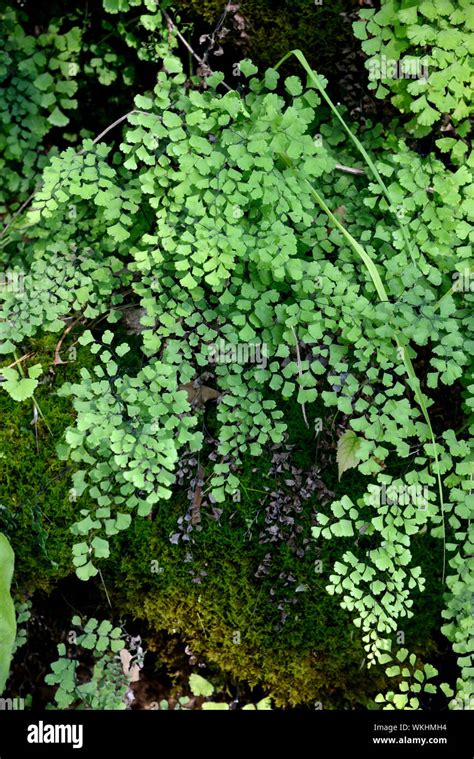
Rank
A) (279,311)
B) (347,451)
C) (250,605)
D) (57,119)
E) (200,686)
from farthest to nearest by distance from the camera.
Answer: (57,119), (200,686), (250,605), (347,451), (279,311)

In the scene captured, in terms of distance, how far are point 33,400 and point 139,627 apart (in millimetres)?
1053

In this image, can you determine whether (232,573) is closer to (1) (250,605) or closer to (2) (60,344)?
(1) (250,605)

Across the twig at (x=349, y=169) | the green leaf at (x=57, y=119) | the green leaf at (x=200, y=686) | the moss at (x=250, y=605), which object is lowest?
the green leaf at (x=200, y=686)

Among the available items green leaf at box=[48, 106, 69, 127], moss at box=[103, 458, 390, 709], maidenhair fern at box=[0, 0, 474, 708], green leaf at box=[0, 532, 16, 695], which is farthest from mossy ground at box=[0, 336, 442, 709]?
green leaf at box=[48, 106, 69, 127]

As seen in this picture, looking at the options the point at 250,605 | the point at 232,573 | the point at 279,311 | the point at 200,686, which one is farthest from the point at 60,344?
the point at 200,686

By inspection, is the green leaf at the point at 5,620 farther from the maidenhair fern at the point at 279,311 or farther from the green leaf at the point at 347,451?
the green leaf at the point at 347,451

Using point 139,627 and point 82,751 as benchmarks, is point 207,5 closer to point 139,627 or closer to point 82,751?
point 139,627

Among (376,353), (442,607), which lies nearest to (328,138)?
(376,353)

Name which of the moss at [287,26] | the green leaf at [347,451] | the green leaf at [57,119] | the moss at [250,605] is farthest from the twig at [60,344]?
the moss at [287,26]

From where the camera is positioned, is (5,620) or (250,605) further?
(250,605)

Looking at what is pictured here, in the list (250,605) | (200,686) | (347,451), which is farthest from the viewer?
(200,686)

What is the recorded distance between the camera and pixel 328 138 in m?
2.86

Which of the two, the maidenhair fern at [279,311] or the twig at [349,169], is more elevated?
the twig at [349,169]

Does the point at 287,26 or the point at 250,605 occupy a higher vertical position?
the point at 287,26
